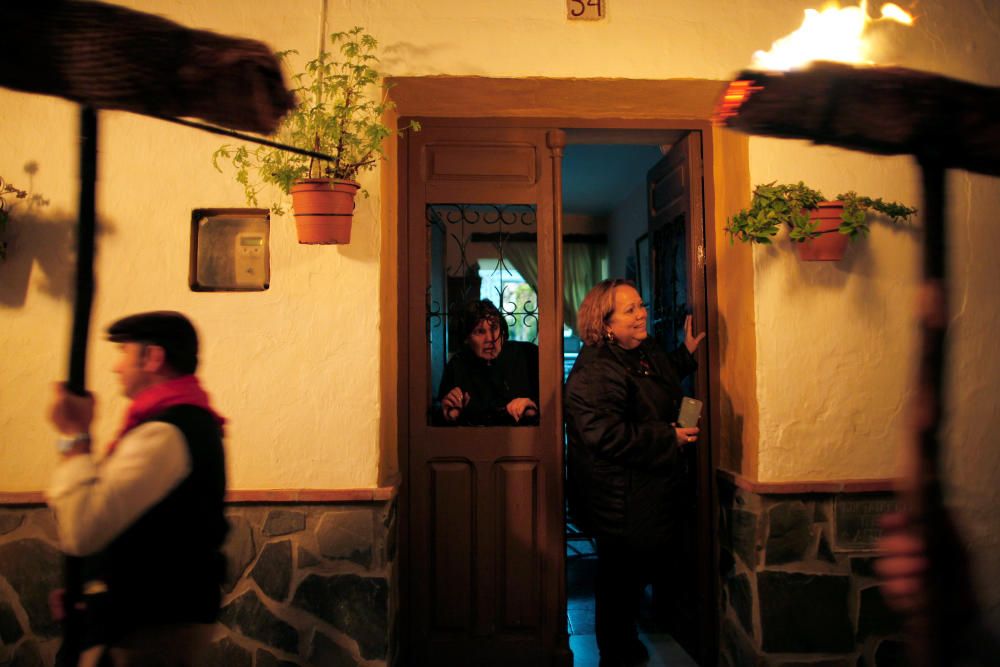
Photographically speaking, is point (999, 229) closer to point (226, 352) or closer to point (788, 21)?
point (788, 21)

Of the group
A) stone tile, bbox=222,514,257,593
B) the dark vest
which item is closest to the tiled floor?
A: stone tile, bbox=222,514,257,593

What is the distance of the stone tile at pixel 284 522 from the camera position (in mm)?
3334

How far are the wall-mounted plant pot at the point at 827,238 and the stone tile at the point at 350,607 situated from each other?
2.58 meters

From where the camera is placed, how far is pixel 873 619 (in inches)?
136

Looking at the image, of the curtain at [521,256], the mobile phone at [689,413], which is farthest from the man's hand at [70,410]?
the mobile phone at [689,413]

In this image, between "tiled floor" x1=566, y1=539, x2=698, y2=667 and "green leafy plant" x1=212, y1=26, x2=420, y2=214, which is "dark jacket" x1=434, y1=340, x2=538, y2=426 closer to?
"green leafy plant" x1=212, y1=26, x2=420, y2=214

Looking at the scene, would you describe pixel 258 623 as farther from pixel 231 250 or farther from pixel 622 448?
pixel 622 448

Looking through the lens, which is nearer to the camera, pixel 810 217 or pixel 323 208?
pixel 323 208

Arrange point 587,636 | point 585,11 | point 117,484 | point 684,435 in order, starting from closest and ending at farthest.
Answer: point 117,484 → point 684,435 → point 585,11 → point 587,636

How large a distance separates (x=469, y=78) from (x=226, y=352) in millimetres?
1778

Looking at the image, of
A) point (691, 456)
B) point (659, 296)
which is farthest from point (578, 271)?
point (691, 456)

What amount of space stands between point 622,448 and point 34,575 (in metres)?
2.76

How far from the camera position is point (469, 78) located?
3590 millimetres

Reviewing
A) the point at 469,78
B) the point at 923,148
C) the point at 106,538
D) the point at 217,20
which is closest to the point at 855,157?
the point at 469,78
